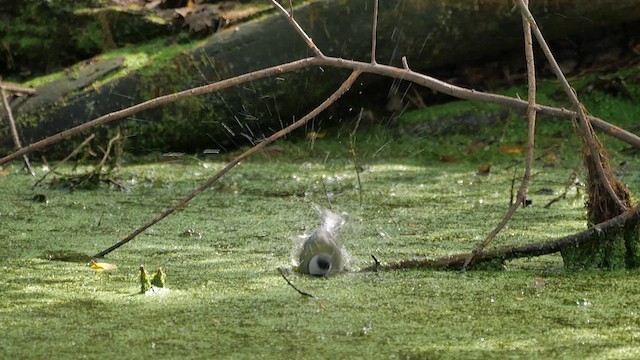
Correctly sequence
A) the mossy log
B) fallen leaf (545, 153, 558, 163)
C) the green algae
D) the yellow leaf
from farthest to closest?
the mossy log
fallen leaf (545, 153, 558, 163)
the yellow leaf
the green algae

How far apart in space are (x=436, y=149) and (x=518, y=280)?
2586mm

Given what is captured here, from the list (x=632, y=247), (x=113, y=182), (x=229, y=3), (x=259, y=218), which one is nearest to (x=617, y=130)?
(x=632, y=247)

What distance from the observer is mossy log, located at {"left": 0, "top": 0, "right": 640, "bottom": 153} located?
5.08 metres

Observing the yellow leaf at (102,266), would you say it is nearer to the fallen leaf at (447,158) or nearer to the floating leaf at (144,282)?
the floating leaf at (144,282)

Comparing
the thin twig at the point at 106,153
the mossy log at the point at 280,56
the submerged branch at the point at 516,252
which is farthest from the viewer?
the mossy log at the point at 280,56

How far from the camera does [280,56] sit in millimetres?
5109

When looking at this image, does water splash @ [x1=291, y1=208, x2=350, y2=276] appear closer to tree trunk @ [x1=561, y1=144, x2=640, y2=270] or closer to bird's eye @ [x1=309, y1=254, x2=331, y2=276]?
bird's eye @ [x1=309, y1=254, x2=331, y2=276]

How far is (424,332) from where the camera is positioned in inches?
88.5

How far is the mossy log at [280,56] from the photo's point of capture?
508cm

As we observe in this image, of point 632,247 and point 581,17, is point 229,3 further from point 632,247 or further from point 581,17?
point 632,247

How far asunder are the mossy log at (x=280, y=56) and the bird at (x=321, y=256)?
231cm

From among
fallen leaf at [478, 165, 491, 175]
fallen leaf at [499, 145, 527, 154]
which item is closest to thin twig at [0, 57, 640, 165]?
fallen leaf at [478, 165, 491, 175]

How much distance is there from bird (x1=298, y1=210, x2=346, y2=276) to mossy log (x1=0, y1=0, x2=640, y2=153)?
231 centimetres

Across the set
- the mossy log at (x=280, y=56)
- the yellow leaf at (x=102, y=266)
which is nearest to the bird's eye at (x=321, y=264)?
the yellow leaf at (x=102, y=266)
